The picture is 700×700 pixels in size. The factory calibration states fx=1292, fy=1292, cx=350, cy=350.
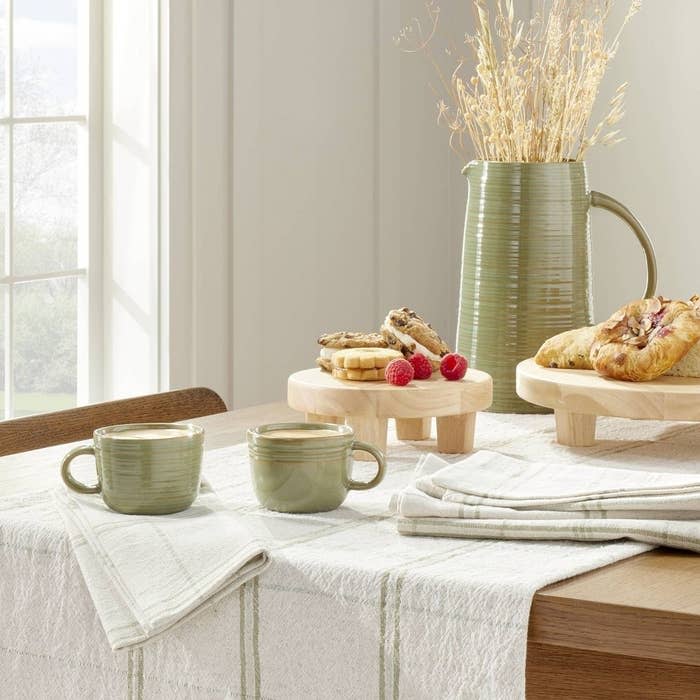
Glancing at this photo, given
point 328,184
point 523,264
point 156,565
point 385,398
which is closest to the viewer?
point 156,565

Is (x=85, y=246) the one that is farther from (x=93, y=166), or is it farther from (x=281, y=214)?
(x=281, y=214)

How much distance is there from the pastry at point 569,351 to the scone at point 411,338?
12 centimetres

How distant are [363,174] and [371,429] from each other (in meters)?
2.36

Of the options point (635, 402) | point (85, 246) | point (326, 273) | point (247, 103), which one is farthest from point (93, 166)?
point (635, 402)

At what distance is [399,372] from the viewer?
52.3 inches

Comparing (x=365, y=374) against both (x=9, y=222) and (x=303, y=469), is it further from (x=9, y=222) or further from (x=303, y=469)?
(x=9, y=222)

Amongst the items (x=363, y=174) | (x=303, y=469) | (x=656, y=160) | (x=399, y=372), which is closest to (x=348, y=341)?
(x=399, y=372)

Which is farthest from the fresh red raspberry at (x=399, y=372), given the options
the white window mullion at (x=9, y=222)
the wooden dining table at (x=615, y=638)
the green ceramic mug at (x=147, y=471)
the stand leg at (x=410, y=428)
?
the white window mullion at (x=9, y=222)

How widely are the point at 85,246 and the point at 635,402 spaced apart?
6.16 feet

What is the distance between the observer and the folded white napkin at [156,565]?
93 cm

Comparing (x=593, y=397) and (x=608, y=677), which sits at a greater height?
(x=593, y=397)

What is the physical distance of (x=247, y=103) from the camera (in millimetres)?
3139

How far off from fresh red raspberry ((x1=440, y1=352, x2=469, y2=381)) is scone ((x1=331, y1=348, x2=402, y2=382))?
5cm

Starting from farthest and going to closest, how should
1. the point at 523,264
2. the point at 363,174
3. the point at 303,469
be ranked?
the point at 363,174, the point at 523,264, the point at 303,469
